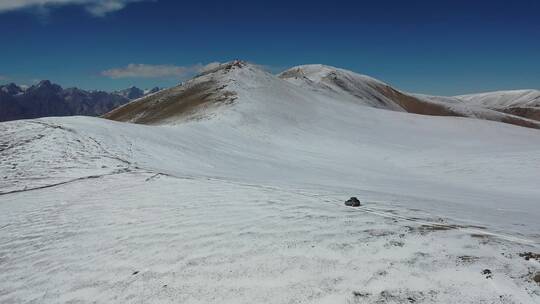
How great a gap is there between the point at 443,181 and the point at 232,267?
74.2ft

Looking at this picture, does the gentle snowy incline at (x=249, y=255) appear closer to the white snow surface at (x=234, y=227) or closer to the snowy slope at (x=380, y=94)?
the white snow surface at (x=234, y=227)

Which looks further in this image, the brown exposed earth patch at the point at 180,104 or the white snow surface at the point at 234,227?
the brown exposed earth patch at the point at 180,104

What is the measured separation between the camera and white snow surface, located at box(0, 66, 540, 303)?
7531 millimetres

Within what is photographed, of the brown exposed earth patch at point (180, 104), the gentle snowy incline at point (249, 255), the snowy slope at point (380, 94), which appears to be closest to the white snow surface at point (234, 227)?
the gentle snowy incline at point (249, 255)

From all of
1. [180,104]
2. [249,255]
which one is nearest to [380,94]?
[180,104]

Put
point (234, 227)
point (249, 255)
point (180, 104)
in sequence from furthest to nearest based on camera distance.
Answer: point (180, 104)
point (234, 227)
point (249, 255)

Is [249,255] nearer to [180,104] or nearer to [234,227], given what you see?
[234,227]

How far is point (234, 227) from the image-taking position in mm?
11234

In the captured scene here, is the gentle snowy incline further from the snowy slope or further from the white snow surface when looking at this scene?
the snowy slope

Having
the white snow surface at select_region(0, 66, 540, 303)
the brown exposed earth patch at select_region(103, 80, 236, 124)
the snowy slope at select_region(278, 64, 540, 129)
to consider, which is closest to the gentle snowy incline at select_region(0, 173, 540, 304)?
the white snow surface at select_region(0, 66, 540, 303)

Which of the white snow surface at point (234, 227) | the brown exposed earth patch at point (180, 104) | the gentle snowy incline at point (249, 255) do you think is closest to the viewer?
the gentle snowy incline at point (249, 255)

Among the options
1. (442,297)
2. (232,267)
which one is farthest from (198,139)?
(442,297)

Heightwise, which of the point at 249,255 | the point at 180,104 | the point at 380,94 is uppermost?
the point at 380,94

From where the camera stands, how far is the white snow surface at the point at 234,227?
24.7 feet
